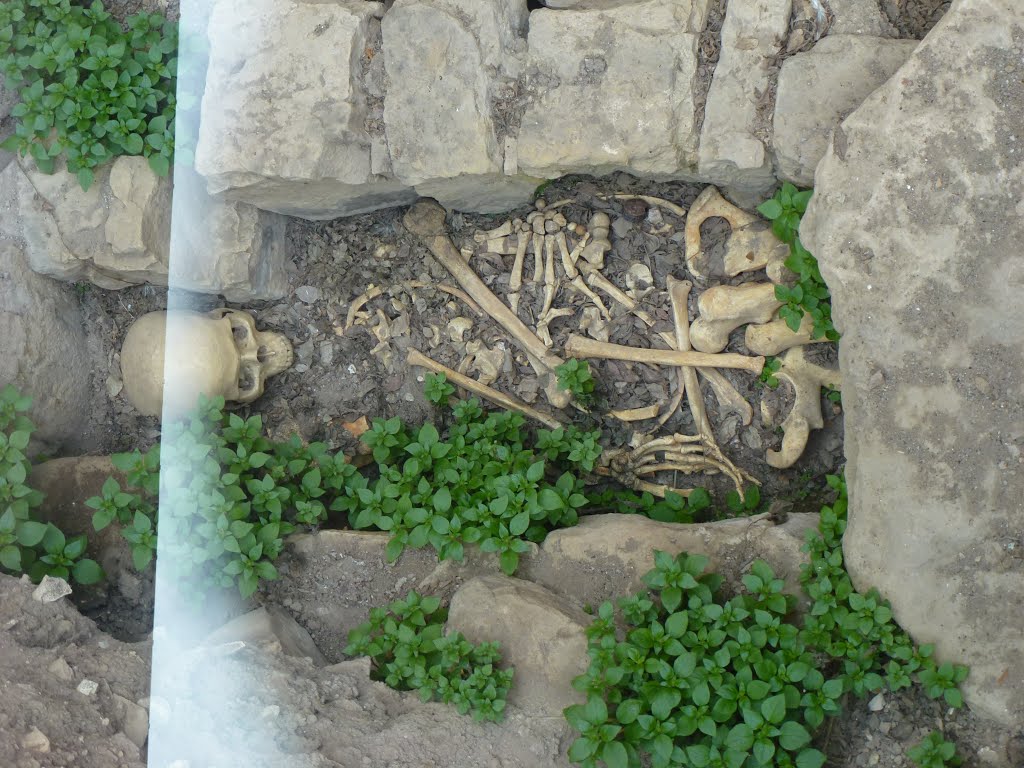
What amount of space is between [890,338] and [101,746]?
2228 mm

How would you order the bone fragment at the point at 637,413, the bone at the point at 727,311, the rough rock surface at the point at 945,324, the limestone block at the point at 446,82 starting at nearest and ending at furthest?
the rough rock surface at the point at 945,324, the limestone block at the point at 446,82, the bone at the point at 727,311, the bone fragment at the point at 637,413

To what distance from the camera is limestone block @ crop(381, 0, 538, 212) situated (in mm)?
2869

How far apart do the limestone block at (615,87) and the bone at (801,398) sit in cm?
69

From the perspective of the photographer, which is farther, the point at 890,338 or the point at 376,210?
the point at 376,210

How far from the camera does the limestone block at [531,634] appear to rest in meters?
2.68

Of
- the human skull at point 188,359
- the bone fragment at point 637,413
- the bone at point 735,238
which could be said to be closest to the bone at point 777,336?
the bone at point 735,238

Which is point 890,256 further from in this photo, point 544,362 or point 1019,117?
point 544,362

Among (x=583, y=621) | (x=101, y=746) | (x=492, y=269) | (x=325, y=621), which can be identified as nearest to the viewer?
(x=101, y=746)

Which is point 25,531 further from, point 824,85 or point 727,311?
point 824,85

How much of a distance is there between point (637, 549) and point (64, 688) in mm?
1591

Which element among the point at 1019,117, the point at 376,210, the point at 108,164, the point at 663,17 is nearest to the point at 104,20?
the point at 108,164

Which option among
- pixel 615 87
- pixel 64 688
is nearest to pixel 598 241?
pixel 615 87

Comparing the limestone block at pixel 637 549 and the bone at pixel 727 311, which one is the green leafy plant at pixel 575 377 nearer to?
the bone at pixel 727 311

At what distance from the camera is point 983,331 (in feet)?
8.06
